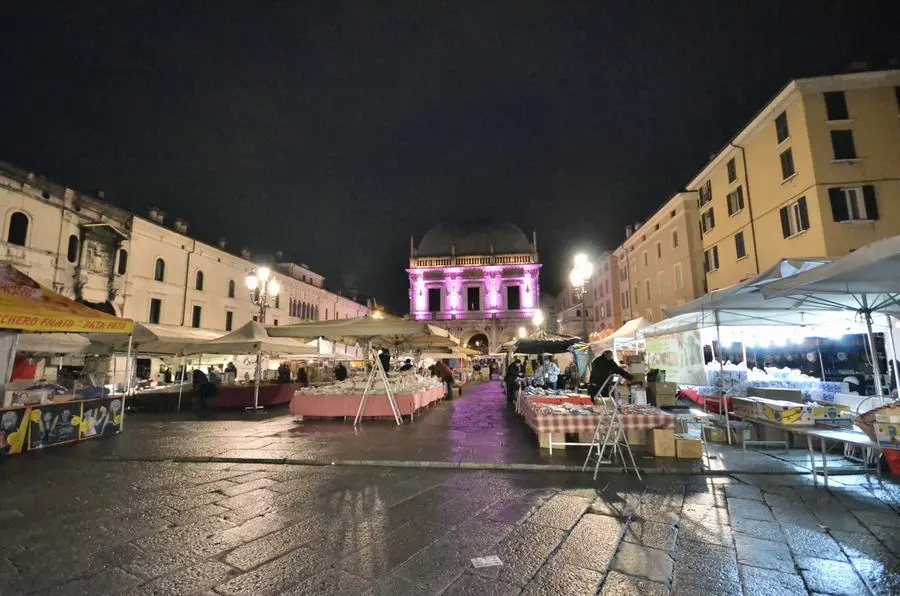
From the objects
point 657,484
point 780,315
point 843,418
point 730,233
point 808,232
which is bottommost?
point 657,484

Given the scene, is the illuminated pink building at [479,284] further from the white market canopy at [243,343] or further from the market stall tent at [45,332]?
the market stall tent at [45,332]

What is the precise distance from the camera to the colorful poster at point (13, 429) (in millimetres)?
6605

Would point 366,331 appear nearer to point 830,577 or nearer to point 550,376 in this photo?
point 550,376

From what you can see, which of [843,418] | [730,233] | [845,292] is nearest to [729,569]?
[843,418]

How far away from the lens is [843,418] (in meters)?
5.85

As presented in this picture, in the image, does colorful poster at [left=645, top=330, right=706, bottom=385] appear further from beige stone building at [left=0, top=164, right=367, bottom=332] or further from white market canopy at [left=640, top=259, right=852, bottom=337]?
beige stone building at [left=0, top=164, right=367, bottom=332]

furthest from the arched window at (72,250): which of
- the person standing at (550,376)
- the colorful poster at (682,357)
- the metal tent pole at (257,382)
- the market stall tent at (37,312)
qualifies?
the colorful poster at (682,357)

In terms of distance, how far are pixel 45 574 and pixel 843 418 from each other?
8.97 m

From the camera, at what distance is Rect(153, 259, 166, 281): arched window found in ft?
81.1

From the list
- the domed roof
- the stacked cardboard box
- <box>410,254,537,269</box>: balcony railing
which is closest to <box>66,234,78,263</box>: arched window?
the stacked cardboard box

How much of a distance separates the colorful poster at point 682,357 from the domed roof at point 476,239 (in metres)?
38.4

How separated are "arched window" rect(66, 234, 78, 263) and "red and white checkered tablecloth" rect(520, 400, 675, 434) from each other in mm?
24089

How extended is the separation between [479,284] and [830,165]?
3605cm

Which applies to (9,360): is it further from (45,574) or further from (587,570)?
(587,570)
